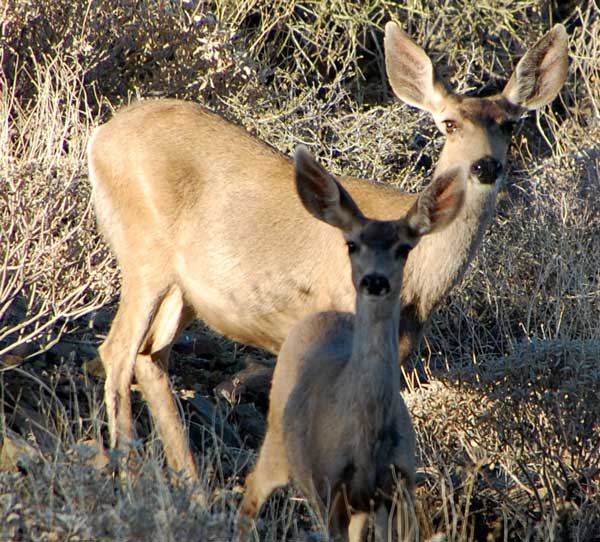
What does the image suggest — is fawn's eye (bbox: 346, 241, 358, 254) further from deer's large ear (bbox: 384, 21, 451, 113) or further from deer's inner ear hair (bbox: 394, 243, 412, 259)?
deer's large ear (bbox: 384, 21, 451, 113)

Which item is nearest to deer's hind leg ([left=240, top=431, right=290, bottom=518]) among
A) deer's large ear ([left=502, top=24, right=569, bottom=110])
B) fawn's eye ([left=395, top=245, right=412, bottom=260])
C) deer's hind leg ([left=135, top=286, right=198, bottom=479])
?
fawn's eye ([left=395, top=245, right=412, bottom=260])

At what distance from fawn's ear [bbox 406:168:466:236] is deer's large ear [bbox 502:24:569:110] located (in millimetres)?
1691

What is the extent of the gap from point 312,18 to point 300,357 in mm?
6045

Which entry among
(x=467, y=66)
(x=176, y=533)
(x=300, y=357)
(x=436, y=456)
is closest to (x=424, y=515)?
(x=436, y=456)

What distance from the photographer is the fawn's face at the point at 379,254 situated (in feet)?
17.9

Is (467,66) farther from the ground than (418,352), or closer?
farther from the ground

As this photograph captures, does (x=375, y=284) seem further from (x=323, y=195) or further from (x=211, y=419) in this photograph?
(x=211, y=419)

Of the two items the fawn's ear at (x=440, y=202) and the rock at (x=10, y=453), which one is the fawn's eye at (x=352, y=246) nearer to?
the fawn's ear at (x=440, y=202)

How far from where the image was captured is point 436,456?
286 inches

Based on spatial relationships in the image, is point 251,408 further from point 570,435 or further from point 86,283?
point 570,435

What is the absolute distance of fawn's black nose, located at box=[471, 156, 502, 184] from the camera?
270 inches

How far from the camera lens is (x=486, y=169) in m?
6.85

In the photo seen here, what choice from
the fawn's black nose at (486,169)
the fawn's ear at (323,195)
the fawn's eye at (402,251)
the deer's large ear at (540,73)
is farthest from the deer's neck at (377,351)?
the deer's large ear at (540,73)

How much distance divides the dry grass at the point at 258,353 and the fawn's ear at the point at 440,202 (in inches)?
44.3
